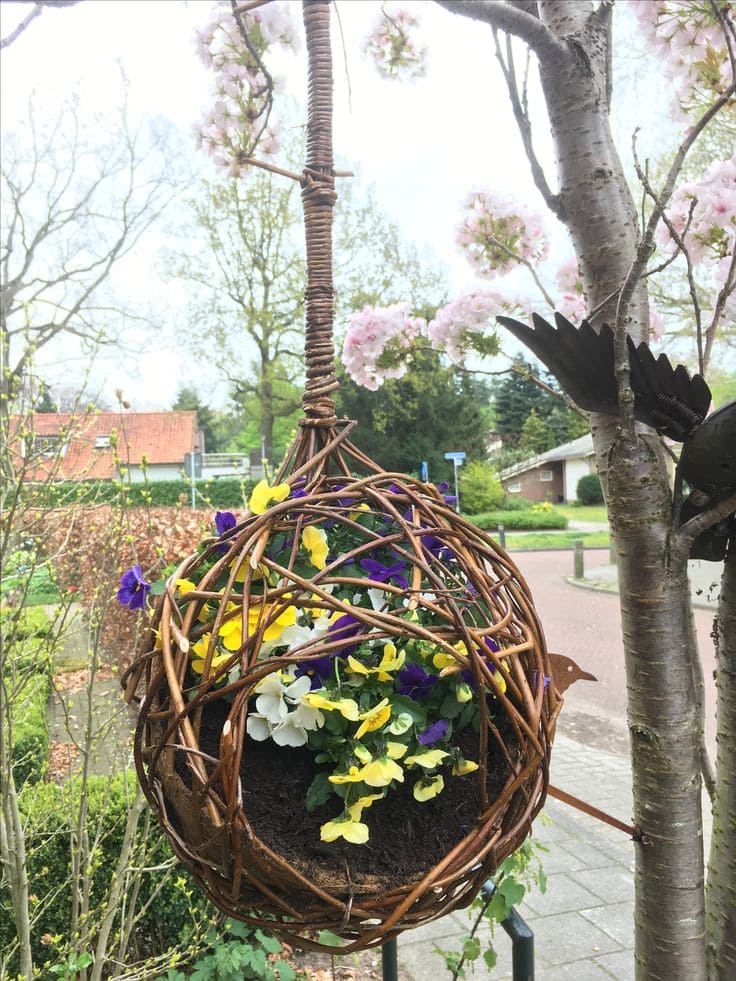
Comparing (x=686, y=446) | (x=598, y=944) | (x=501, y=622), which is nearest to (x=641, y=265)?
(x=686, y=446)

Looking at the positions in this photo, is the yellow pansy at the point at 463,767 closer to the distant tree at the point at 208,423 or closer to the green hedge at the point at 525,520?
the green hedge at the point at 525,520

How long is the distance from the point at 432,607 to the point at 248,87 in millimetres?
1352

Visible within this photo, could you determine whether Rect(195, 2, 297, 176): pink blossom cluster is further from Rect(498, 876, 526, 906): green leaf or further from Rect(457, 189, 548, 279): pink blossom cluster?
Rect(498, 876, 526, 906): green leaf

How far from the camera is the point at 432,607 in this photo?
768 mm

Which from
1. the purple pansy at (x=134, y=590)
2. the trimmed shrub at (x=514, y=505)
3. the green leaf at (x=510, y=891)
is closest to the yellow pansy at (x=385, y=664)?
the purple pansy at (x=134, y=590)

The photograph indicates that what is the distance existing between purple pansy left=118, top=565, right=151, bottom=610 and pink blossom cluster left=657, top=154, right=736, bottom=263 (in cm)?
116

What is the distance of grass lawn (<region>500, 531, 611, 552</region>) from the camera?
2016 cm

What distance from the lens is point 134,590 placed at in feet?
3.89

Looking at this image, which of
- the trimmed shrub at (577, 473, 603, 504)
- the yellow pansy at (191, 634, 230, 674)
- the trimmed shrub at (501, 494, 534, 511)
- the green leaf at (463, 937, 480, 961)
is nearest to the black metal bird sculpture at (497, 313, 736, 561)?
the yellow pansy at (191, 634, 230, 674)

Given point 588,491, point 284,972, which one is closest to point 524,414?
point 588,491

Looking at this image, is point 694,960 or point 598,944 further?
point 598,944

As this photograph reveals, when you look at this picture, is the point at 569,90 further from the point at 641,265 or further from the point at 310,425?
the point at 310,425

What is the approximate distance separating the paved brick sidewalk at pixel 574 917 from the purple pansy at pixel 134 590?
1.53m

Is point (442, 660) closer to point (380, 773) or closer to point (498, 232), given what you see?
point (380, 773)
